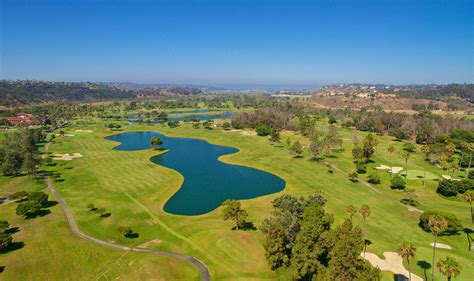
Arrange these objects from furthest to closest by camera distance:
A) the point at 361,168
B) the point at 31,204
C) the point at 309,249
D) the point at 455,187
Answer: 1. the point at 361,168
2. the point at 455,187
3. the point at 31,204
4. the point at 309,249

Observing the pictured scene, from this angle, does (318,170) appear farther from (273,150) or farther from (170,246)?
(170,246)

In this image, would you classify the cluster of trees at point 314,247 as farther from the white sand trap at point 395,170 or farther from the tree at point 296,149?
the tree at point 296,149

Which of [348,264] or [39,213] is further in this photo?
[39,213]

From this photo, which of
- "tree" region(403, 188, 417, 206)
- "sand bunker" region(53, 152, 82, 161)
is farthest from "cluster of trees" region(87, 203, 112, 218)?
"tree" region(403, 188, 417, 206)

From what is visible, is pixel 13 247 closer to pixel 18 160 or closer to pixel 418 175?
pixel 18 160

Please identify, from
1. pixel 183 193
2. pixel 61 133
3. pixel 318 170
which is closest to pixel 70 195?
pixel 183 193

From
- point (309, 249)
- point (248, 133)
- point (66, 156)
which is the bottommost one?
point (248, 133)

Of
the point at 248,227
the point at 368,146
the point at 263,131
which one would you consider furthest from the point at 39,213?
the point at 263,131
